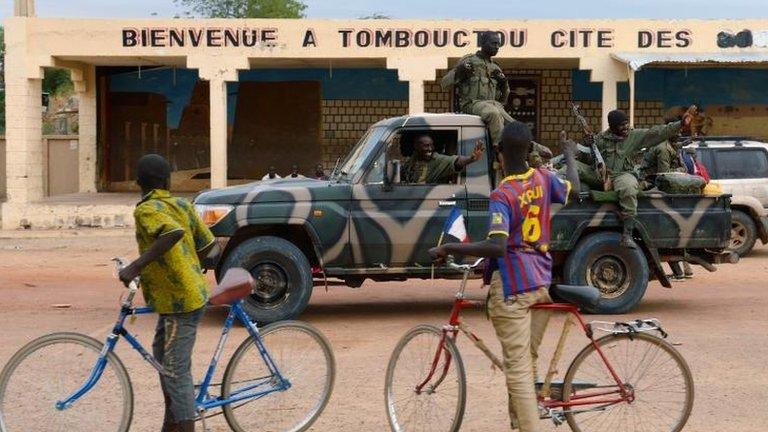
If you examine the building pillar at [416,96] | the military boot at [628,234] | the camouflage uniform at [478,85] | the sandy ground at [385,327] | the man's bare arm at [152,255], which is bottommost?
the sandy ground at [385,327]

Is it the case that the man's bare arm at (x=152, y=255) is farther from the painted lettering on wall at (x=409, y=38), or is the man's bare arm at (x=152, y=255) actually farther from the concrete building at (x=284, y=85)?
the painted lettering on wall at (x=409, y=38)

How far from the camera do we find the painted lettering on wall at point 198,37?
2181 cm

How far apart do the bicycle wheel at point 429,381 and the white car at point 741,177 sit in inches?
432

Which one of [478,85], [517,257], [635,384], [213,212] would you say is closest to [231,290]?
[517,257]

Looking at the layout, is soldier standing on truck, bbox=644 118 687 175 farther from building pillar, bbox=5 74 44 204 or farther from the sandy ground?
building pillar, bbox=5 74 44 204

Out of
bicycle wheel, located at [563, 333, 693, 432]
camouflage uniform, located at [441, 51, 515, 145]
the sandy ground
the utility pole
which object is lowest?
the sandy ground

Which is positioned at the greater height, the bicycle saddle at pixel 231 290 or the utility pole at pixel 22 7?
the utility pole at pixel 22 7

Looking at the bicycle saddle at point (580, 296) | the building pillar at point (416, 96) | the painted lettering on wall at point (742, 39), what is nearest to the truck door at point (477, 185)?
the bicycle saddle at point (580, 296)

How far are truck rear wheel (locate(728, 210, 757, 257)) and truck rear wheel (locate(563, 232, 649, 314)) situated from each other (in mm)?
5665

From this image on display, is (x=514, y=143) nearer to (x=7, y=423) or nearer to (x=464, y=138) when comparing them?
(x=7, y=423)

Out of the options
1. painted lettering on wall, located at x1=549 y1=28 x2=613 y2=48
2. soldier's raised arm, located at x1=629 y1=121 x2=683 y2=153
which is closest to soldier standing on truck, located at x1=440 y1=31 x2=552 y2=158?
soldier's raised arm, located at x1=629 y1=121 x2=683 y2=153

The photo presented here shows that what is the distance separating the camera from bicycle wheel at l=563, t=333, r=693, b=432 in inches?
225

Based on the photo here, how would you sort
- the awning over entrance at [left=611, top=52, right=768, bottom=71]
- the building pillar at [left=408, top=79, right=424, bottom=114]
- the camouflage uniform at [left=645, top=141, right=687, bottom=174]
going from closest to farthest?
1. the camouflage uniform at [left=645, top=141, right=687, bottom=174]
2. the awning over entrance at [left=611, top=52, right=768, bottom=71]
3. the building pillar at [left=408, top=79, right=424, bottom=114]

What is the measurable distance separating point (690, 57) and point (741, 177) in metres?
5.68
